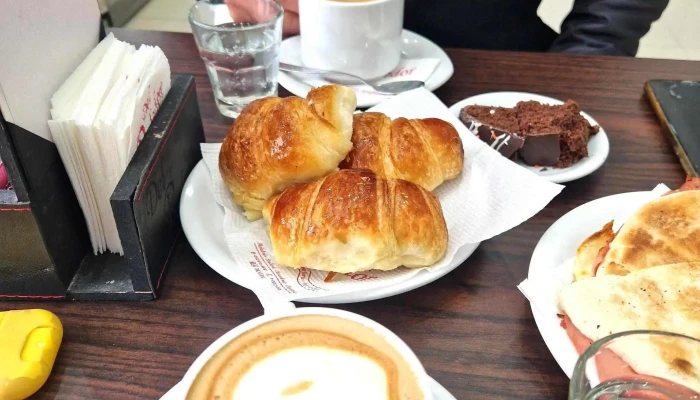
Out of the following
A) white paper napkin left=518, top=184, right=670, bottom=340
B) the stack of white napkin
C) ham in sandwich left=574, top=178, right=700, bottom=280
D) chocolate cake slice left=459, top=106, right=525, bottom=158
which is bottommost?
chocolate cake slice left=459, top=106, right=525, bottom=158

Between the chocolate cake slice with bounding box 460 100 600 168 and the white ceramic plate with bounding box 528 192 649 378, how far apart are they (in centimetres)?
16

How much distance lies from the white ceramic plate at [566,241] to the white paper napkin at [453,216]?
0.05 meters

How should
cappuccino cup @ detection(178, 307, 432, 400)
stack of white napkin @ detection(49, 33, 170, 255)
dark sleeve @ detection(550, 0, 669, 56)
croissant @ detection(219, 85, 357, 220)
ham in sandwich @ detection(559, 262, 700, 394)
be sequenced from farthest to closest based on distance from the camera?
dark sleeve @ detection(550, 0, 669, 56)
croissant @ detection(219, 85, 357, 220)
stack of white napkin @ detection(49, 33, 170, 255)
ham in sandwich @ detection(559, 262, 700, 394)
cappuccino cup @ detection(178, 307, 432, 400)

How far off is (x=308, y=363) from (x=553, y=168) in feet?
2.24

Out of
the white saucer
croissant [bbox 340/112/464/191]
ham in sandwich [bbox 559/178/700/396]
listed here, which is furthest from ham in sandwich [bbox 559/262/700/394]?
the white saucer

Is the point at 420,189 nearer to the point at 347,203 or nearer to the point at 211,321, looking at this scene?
the point at 347,203

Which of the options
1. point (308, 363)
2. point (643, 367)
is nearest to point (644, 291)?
point (643, 367)

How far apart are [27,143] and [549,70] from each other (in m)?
1.17

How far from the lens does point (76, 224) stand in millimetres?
794

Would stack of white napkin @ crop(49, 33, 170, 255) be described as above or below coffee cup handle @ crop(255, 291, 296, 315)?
above

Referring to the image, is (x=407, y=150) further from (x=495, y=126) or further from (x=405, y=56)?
(x=405, y=56)

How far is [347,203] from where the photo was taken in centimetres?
79

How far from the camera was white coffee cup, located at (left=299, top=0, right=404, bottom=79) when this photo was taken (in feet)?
3.94

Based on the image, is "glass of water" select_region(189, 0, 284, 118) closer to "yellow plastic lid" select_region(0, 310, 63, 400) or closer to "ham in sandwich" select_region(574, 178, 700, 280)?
"yellow plastic lid" select_region(0, 310, 63, 400)
